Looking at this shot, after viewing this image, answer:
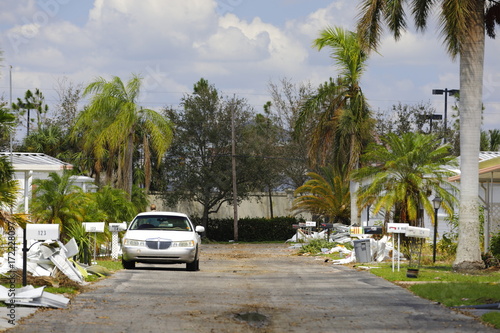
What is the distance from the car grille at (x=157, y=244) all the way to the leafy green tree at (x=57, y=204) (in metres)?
5.26

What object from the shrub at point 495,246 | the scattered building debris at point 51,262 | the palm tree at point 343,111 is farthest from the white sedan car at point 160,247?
the palm tree at point 343,111

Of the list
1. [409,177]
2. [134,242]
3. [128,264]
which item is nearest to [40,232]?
[134,242]

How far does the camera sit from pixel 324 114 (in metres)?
35.0

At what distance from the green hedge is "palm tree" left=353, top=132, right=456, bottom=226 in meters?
25.5

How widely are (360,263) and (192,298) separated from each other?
36.5 ft

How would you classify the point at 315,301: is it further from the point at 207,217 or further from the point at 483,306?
the point at 207,217

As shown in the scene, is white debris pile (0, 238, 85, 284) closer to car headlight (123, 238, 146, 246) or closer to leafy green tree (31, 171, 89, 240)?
car headlight (123, 238, 146, 246)

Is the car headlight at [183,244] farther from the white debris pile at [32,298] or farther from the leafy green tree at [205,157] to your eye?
the leafy green tree at [205,157]

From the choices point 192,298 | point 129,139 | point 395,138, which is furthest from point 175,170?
point 192,298

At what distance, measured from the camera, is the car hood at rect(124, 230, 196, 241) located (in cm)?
2056

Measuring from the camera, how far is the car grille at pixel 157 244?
20438 millimetres

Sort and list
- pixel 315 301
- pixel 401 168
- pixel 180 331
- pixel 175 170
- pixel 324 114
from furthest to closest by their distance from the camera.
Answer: pixel 175 170 < pixel 324 114 < pixel 401 168 < pixel 315 301 < pixel 180 331

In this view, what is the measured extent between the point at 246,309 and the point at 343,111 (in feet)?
73.9

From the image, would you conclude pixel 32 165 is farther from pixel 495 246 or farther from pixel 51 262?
pixel 495 246
